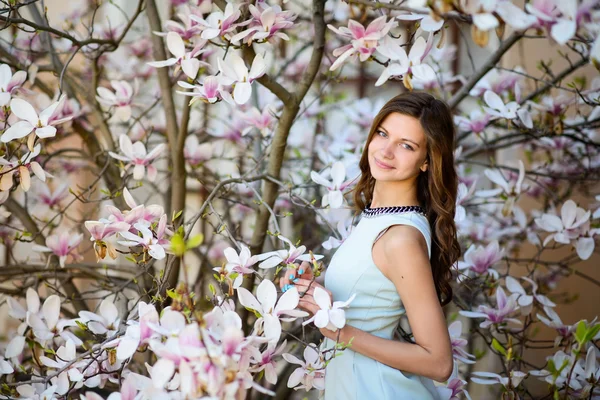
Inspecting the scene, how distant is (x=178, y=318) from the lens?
1002 mm

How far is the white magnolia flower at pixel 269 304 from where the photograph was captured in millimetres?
1146

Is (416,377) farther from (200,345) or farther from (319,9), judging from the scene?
(319,9)

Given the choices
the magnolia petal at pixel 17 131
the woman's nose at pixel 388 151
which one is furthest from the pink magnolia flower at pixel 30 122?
the woman's nose at pixel 388 151

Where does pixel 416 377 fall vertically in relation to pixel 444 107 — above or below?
below

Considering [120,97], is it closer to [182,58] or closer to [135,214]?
[182,58]

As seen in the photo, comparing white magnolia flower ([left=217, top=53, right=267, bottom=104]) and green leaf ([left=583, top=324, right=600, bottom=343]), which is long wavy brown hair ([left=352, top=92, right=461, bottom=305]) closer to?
white magnolia flower ([left=217, top=53, right=267, bottom=104])

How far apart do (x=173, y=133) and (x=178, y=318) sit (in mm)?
990

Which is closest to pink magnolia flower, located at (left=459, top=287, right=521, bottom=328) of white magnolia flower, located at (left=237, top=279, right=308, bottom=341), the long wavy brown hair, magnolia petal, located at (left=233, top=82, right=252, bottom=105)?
the long wavy brown hair

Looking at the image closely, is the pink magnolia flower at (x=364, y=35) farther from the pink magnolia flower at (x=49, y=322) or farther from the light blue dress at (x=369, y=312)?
the pink magnolia flower at (x=49, y=322)

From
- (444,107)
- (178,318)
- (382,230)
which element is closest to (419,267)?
(382,230)

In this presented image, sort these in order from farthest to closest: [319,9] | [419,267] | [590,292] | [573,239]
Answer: [590,292]
[573,239]
[319,9]
[419,267]

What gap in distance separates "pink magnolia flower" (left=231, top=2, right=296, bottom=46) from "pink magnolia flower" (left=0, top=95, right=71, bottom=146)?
0.41 meters

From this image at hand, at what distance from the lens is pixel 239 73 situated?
1.36 m

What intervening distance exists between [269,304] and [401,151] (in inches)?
18.8
